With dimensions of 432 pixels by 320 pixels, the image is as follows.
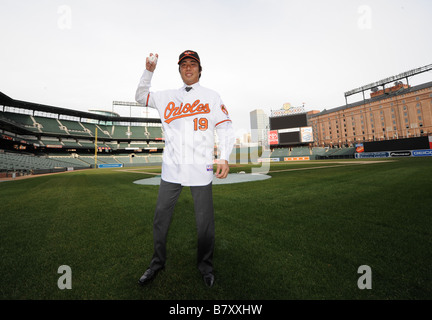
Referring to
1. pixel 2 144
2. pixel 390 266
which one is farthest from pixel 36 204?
pixel 2 144

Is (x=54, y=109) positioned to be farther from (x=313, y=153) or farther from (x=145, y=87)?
(x=313, y=153)

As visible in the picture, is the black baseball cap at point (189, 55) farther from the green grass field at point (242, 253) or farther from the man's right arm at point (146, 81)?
the green grass field at point (242, 253)

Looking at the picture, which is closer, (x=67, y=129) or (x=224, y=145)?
(x=224, y=145)

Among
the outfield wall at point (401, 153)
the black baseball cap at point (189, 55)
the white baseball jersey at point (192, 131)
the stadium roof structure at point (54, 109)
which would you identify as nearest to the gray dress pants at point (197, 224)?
the white baseball jersey at point (192, 131)

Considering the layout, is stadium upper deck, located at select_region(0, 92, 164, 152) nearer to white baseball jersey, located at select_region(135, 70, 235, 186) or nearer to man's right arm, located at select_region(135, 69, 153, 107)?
man's right arm, located at select_region(135, 69, 153, 107)

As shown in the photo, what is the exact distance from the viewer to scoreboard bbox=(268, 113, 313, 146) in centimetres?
4681

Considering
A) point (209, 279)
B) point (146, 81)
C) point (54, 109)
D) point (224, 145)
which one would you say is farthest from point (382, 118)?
point (54, 109)

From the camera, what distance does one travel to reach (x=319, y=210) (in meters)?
3.71

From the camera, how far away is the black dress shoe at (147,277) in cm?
169

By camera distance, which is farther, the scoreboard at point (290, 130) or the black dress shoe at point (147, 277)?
the scoreboard at point (290, 130)

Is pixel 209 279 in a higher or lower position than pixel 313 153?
lower

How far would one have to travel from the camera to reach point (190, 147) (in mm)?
2055

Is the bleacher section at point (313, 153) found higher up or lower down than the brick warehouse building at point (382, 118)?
lower down

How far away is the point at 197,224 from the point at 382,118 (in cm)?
9416
